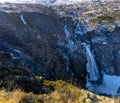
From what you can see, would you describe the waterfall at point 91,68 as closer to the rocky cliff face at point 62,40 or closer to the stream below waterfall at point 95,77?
the stream below waterfall at point 95,77

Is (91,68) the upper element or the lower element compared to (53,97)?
lower

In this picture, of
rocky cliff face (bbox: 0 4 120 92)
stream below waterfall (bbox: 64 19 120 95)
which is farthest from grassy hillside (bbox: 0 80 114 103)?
stream below waterfall (bbox: 64 19 120 95)

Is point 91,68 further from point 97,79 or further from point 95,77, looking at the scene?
point 97,79

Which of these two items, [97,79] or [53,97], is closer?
[53,97]

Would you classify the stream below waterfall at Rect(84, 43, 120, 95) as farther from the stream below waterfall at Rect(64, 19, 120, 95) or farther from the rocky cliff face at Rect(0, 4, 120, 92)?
the rocky cliff face at Rect(0, 4, 120, 92)

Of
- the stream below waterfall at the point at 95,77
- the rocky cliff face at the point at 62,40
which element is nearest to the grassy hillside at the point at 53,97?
the rocky cliff face at the point at 62,40

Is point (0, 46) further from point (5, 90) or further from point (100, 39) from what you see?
point (100, 39)

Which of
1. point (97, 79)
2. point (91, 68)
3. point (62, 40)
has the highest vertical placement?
point (62, 40)

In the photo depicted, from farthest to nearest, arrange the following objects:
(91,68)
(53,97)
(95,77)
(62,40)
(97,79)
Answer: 1. (97,79)
2. (95,77)
3. (91,68)
4. (62,40)
5. (53,97)

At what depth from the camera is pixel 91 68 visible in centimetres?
6562

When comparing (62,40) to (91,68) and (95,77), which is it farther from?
(95,77)

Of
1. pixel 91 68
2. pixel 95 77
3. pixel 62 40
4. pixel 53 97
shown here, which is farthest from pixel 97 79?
pixel 53 97

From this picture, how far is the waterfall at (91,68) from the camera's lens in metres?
65.1

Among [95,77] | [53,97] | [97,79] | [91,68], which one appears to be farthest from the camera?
[97,79]
